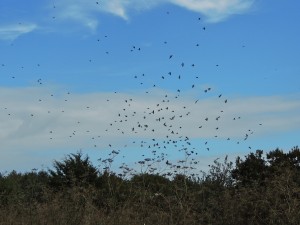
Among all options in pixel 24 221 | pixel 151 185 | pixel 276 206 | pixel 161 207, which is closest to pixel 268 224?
pixel 276 206

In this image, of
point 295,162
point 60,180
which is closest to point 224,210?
point 60,180

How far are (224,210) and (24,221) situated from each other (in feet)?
14.4

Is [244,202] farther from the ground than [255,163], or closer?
closer

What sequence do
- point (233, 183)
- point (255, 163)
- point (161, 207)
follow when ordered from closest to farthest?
point (161, 207) → point (233, 183) → point (255, 163)

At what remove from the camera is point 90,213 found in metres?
11.5

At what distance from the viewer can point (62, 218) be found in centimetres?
1144

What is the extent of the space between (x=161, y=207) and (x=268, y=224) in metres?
3.22

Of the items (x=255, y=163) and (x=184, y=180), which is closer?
(x=184, y=180)

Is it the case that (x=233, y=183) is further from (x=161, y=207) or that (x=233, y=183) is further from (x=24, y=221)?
(x=24, y=221)

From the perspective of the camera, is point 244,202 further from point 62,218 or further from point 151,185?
point 151,185

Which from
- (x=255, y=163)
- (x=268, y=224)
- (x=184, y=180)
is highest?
(x=255, y=163)

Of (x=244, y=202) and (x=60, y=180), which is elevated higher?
(x=60, y=180)

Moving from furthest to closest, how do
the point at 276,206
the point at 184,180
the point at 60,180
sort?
the point at 60,180
the point at 184,180
the point at 276,206

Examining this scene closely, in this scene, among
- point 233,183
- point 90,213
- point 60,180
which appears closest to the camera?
point 90,213
